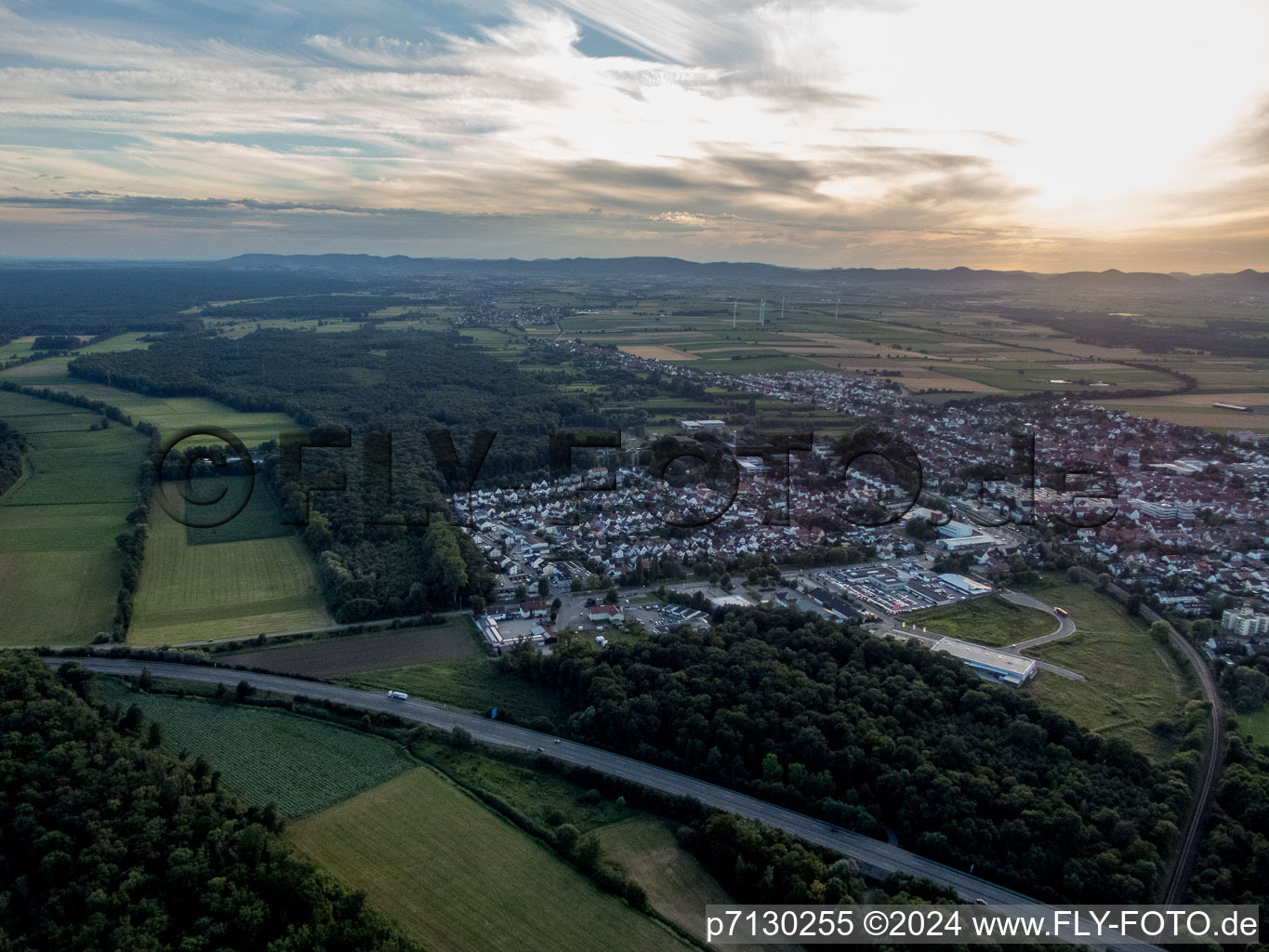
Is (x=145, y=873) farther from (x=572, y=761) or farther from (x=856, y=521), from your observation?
(x=856, y=521)

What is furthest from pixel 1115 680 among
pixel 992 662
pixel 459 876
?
pixel 459 876

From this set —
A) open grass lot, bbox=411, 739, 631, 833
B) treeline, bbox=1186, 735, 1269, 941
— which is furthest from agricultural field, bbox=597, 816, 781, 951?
treeline, bbox=1186, 735, 1269, 941

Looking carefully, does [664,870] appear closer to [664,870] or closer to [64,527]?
[664,870]

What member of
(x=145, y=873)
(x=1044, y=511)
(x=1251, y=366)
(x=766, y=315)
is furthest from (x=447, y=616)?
(x=766, y=315)

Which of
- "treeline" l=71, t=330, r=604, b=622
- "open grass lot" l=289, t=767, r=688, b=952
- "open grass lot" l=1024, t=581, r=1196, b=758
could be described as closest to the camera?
"open grass lot" l=289, t=767, r=688, b=952

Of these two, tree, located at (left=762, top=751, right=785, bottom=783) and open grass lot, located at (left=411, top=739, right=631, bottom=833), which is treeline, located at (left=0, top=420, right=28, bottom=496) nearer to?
open grass lot, located at (left=411, top=739, right=631, bottom=833)

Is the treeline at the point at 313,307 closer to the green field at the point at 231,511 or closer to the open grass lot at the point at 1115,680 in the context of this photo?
the green field at the point at 231,511
